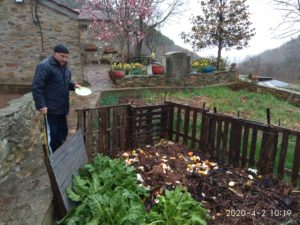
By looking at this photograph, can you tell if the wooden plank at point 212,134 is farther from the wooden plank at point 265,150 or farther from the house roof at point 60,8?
the house roof at point 60,8

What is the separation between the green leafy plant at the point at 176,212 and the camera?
2.74 metres

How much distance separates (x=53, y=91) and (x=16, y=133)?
0.91 m

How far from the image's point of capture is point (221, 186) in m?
3.61

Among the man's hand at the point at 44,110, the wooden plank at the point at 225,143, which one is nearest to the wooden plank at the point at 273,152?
the wooden plank at the point at 225,143

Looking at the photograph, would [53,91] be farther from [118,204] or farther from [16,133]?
[118,204]

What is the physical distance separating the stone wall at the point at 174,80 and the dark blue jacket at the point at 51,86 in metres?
5.81

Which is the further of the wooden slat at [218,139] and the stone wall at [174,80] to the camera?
the stone wall at [174,80]

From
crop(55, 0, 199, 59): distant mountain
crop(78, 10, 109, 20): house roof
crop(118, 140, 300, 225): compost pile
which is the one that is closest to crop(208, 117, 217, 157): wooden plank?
crop(118, 140, 300, 225): compost pile

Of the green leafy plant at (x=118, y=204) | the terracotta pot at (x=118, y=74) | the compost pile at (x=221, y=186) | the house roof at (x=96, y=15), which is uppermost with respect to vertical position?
the house roof at (x=96, y=15)

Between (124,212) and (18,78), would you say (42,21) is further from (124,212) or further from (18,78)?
(124,212)

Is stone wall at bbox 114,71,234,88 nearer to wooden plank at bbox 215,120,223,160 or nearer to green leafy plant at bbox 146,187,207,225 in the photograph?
wooden plank at bbox 215,120,223,160

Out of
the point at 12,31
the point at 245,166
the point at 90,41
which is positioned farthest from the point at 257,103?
the point at 90,41

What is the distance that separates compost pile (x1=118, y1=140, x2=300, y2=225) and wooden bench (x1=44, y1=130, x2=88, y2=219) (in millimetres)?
938

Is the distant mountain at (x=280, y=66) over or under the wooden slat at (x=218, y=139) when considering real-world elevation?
over
